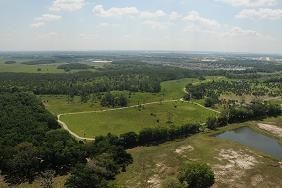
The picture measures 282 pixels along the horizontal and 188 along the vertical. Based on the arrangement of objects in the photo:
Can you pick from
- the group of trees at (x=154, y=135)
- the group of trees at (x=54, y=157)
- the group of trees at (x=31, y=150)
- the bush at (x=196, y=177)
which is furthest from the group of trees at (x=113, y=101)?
the bush at (x=196, y=177)

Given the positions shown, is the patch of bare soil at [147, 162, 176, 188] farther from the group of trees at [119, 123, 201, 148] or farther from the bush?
the group of trees at [119, 123, 201, 148]

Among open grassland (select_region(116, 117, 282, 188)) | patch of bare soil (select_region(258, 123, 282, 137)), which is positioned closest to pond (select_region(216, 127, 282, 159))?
patch of bare soil (select_region(258, 123, 282, 137))

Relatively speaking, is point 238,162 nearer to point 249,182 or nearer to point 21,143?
point 249,182

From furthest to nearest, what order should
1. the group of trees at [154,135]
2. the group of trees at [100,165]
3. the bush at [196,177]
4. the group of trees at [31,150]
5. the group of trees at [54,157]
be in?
1. the group of trees at [154,135]
2. the group of trees at [31,150]
3. the group of trees at [54,157]
4. the bush at [196,177]
5. the group of trees at [100,165]

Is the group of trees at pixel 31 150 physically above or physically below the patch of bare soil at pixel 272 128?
above

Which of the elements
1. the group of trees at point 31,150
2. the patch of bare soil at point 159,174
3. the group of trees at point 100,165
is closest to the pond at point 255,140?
the patch of bare soil at point 159,174

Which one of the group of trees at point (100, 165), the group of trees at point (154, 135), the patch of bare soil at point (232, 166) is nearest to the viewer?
the group of trees at point (100, 165)

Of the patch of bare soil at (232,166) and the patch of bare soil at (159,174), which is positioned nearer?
the patch of bare soil at (159,174)

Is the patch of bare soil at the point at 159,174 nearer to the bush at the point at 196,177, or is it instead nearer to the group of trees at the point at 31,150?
the bush at the point at 196,177

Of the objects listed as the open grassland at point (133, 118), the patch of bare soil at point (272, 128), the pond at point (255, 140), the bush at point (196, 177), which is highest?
the bush at point (196, 177)
